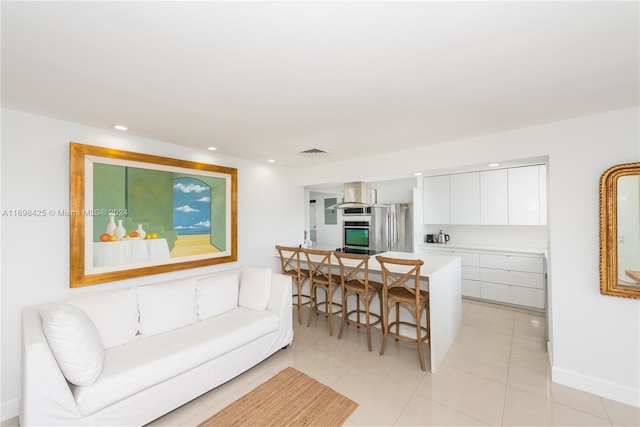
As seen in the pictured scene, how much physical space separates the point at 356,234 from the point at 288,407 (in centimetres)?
400

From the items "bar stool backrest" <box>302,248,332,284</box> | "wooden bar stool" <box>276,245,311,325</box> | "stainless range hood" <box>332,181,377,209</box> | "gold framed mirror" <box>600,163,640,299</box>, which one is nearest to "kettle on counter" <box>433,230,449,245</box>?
"stainless range hood" <box>332,181,377,209</box>

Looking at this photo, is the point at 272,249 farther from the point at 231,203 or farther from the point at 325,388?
the point at 325,388

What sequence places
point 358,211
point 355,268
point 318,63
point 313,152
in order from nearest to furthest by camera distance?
point 318,63 < point 355,268 < point 313,152 < point 358,211

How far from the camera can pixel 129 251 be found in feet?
8.96

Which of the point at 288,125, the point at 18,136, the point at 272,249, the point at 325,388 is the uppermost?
the point at 288,125

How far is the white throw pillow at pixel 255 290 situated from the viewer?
10.1 ft

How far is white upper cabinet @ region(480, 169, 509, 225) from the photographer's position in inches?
178

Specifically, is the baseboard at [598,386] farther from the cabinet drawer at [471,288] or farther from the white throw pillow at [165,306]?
the white throw pillow at [165,306]

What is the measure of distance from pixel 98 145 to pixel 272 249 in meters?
2.51

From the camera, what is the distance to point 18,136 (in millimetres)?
2160

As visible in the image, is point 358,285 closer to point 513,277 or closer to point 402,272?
point 402,272

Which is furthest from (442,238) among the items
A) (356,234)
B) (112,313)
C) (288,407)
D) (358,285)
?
(112,313)

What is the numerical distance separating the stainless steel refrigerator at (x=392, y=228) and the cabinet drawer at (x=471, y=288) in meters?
1.07

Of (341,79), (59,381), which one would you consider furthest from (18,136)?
(341,79)
